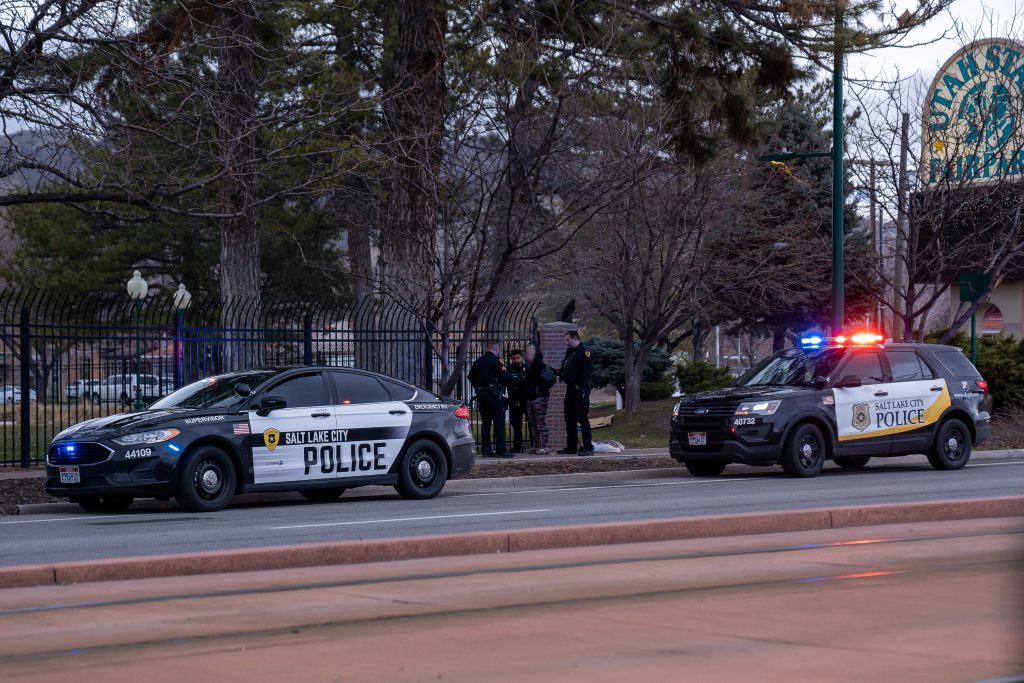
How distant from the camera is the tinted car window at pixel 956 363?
19641 mm

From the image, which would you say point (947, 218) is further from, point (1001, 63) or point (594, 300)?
point (594, 300)

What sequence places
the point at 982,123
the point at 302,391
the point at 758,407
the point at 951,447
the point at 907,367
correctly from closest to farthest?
the point at 302,391 → the point at 758,407 → the point at 907,367 → the point at 951,447 → the point at 982,123

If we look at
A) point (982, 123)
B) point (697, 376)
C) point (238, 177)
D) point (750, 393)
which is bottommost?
point (750, 393)

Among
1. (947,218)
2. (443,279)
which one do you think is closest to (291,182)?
(443,279)

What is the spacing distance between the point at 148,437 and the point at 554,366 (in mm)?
11188

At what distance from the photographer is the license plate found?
13.8 meters

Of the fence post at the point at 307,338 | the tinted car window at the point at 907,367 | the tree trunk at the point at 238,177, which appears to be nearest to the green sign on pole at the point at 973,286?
the tinted car window at the point at 907,367

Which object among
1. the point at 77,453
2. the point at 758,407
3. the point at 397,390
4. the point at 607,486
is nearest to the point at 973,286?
the point at 758,407

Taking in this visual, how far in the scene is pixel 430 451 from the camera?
15938 millimetres

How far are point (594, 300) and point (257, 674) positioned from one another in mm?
35770

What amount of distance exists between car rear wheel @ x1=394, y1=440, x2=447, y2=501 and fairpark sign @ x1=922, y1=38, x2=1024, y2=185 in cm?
1502

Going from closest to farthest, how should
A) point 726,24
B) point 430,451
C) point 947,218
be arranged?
point 430,451 → point 726,24 → point 947,218

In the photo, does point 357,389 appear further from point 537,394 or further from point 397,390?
point 537,394

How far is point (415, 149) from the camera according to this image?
20.0m
